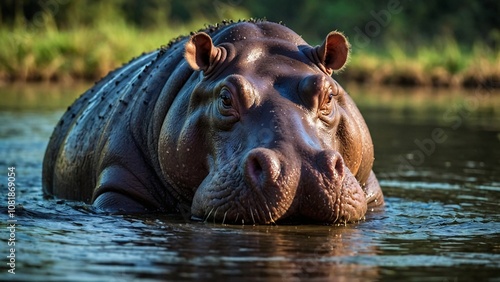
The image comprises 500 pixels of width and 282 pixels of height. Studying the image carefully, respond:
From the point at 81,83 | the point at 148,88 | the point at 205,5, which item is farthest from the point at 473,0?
the point at 148,88

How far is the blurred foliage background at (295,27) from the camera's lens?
26.6 meters

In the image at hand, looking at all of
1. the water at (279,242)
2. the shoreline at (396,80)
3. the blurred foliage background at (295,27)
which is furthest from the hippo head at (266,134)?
the blurred foliage background at (295,27)

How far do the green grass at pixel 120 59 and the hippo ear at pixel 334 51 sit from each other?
1925cm

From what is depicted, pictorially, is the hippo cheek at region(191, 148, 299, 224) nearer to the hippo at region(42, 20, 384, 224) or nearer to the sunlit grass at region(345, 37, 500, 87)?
the hippo at region(42, 20, 384, 224)

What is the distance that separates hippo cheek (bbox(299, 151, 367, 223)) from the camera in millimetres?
6172

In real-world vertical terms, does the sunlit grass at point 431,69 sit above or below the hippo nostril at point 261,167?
above

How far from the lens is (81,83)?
1013 inches

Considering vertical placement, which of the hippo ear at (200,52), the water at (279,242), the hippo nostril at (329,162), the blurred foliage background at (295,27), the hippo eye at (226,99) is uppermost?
the blurred foliage background at (295,27)

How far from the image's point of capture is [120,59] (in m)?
27.2

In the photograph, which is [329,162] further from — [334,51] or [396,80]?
[396,80]

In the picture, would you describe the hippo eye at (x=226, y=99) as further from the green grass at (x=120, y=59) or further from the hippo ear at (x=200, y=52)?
the green grass at (x=120, y=59)

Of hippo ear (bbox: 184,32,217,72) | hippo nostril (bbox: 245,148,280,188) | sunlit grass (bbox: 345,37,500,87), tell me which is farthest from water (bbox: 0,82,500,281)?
sunlit grass (bbox: 345,37,500,87)

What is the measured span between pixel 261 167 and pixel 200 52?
51.3 inches

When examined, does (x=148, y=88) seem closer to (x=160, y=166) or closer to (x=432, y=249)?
(x=160, y=166)
